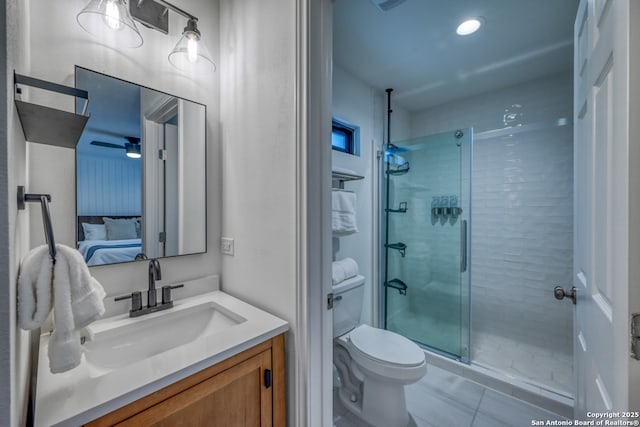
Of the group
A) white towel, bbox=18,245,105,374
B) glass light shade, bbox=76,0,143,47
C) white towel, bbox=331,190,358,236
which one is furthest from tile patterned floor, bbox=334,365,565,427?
glass light shade, bbox=76,0,143,47

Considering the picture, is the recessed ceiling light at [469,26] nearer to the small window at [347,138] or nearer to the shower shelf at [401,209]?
the small window at [347,138]

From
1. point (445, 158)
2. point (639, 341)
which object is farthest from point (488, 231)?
Answer: point (639, 341)

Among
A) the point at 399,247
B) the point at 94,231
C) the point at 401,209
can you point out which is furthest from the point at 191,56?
the point at 399,247

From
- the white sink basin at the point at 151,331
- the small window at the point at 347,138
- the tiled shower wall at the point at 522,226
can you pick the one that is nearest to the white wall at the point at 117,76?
the white sink basin at the point at 151,331

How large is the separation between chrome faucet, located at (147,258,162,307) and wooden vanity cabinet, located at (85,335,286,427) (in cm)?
51

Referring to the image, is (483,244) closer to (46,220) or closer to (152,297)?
(152,297)

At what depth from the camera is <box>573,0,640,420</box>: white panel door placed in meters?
0.52

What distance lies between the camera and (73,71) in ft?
3.26

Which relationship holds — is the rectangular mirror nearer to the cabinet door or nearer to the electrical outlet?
the electrical outlet

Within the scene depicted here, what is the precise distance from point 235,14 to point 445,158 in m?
1.91

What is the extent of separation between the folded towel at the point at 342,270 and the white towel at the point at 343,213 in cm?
22

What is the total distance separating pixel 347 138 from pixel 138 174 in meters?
1.55

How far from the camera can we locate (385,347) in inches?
62.2

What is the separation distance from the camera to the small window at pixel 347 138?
83.6 inches
